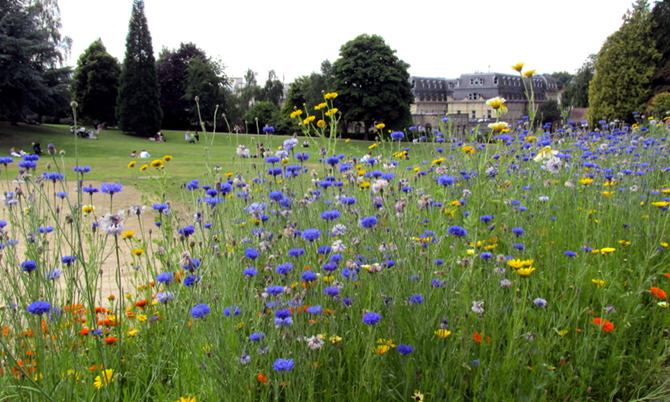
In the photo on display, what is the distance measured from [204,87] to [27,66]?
1771 centimetres

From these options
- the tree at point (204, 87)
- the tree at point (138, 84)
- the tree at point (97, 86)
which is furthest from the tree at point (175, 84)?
the tree at point (138, 84)

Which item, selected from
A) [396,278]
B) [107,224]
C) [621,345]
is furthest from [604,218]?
[107,224]

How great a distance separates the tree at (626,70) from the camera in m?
20.6

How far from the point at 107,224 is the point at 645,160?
18.2ft

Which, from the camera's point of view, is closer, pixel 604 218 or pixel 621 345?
pixel 621 345

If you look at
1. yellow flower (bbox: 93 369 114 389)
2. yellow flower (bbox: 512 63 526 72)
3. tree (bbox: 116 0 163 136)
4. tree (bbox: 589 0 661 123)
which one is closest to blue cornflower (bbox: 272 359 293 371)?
yellow flower (bbox: 93 369 114 389)

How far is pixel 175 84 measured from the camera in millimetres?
43812

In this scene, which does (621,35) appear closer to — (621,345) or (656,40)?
(656,40)

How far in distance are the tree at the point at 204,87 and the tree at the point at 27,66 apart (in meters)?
14.0

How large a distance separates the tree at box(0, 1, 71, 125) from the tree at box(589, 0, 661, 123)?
2986cm

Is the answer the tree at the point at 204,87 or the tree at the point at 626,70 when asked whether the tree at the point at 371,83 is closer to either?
the tree at the point at 204,87

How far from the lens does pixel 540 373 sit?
173cm

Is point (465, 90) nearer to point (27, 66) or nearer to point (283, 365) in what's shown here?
point (27, 66)

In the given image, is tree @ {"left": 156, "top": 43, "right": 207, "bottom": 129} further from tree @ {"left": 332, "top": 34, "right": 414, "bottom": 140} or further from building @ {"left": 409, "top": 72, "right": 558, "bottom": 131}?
building @ {"left": 409, "top": 72, "right": 558, "bottom": 131}
